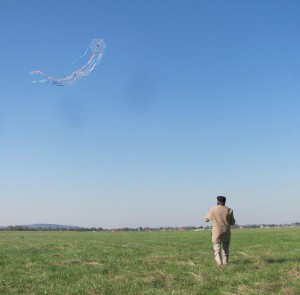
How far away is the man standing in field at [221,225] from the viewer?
1452 cm

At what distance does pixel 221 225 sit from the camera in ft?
48.1

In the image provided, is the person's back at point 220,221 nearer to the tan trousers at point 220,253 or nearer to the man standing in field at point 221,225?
the man standing in field at point 221,225

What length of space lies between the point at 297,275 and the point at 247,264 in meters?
2.71

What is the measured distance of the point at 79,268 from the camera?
546 inches

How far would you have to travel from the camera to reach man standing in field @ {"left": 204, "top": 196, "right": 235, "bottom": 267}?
14.5m

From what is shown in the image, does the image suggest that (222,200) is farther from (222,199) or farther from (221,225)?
(221,225)

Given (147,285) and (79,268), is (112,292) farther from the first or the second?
(79,268)

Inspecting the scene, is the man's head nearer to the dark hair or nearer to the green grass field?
the dark hair

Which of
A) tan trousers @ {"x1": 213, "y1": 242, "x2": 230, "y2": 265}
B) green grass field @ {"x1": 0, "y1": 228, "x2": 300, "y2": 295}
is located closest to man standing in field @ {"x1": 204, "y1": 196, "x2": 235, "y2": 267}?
tan trousers @ {"x1": 213, "y1": 242, "x2": 230, "y2": 265}

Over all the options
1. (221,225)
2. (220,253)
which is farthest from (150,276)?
(221,225)

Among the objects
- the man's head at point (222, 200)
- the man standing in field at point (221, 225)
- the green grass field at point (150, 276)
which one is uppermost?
the man's head at point (222, 200)

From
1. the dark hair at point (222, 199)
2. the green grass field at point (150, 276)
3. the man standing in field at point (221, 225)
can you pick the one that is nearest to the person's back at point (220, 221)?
the man standing in field at point (221, 225)

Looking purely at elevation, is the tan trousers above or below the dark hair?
below

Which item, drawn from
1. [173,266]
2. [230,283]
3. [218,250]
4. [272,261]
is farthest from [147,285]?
[272,261]
